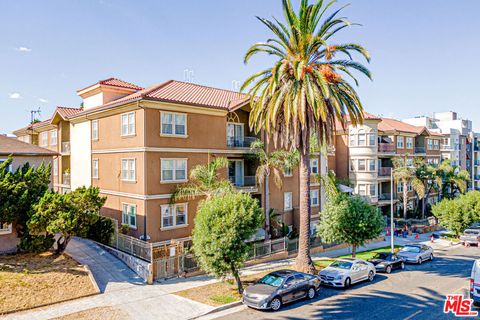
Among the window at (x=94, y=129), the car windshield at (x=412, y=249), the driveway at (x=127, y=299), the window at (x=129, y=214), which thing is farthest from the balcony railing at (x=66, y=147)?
the car windshield at (x=412, y=249)

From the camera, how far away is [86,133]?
3105cm

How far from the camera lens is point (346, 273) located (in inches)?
796

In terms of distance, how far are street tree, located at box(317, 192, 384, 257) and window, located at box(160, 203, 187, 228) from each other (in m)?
10.2

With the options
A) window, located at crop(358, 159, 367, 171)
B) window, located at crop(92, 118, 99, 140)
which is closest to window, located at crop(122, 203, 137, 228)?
window, located at crop(92, 118, 99, 140)

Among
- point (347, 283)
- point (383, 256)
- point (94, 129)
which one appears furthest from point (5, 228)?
point (383, 256)

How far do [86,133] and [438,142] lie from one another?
53.0 meters

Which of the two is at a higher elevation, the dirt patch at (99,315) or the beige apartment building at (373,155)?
the beige apartment building at (373,155)

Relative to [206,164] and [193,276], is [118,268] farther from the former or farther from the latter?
[206,164]

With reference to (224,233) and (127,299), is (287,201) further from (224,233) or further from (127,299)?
(127,299)

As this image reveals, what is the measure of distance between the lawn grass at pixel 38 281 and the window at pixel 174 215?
6.54m

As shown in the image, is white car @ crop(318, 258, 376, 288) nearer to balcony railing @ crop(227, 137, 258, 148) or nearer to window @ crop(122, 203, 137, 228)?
balcony railing @ crop(227, 137, 258, 148)

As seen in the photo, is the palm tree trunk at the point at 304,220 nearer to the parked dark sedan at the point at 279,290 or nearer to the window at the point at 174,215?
the parked dark sedan at the point at 279,290

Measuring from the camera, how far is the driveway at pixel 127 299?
51.1ft

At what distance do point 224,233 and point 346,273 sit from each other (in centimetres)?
808
